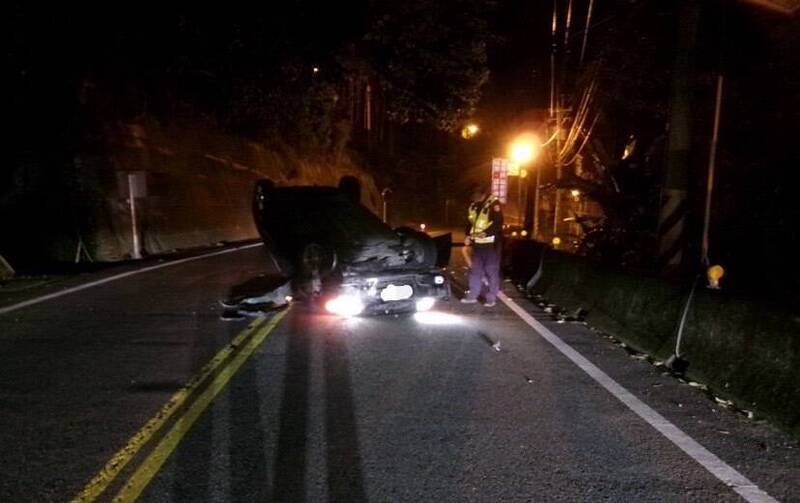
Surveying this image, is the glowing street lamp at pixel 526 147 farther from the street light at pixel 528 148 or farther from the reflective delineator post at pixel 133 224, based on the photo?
the reflective delineator post at pixel 133 224

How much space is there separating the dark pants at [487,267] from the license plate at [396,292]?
181cm

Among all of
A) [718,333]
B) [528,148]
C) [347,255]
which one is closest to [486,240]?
[347,255]

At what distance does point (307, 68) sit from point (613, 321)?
54.4 feet

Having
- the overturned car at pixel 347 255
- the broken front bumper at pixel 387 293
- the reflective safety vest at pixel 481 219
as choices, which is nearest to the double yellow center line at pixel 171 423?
the broken front bumper at pixel 387 293

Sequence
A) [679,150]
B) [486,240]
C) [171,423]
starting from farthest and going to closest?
[486,240], [679,150], [171,423]

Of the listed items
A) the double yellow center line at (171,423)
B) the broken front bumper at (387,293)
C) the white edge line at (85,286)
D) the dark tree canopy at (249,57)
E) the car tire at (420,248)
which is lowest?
the white edge line at (85,286)

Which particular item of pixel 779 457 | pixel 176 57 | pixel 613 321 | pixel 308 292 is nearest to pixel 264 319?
pixel 308 292

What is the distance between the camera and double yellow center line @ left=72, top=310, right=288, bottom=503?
3680 millimetres

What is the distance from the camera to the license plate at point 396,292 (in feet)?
27.5

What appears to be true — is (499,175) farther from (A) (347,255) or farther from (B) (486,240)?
(A) (347,255)

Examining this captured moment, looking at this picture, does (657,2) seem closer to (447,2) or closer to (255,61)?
(447,2)

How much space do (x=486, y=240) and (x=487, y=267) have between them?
0.44 meters

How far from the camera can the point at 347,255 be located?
8516 mm

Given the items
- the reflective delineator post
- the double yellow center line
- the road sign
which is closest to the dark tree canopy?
the road sign
